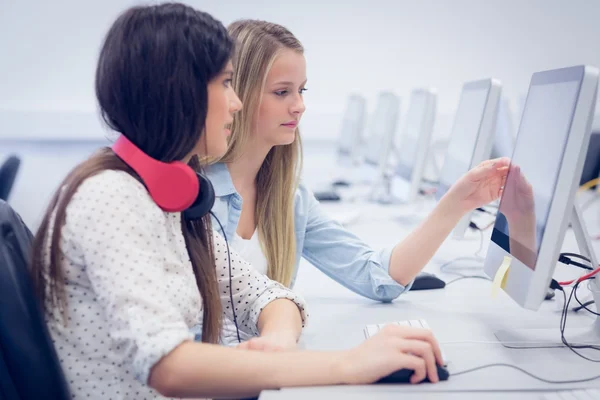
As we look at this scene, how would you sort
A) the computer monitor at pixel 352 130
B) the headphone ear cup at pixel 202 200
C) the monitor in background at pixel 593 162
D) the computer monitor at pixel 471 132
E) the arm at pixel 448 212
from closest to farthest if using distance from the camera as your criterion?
the headphone ear cup at pixel 202 200
the arm at pixel 448 212
the computer monitor at pixel 471 132
the monitor in background at pixel 593 162
the computer monitor at pixel 352 130

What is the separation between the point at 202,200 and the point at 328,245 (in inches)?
21.3

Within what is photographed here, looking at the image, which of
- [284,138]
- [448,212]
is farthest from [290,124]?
[448,212]

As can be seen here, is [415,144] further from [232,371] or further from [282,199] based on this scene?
[232,371]

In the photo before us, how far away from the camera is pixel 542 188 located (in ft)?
3.06

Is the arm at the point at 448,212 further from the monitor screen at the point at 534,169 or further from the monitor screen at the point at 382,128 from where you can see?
the monitor screen at the point at 382,128

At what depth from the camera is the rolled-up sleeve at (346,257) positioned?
4.12 feet

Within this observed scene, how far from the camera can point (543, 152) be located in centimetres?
96

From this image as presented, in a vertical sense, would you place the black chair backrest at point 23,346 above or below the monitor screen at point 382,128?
above

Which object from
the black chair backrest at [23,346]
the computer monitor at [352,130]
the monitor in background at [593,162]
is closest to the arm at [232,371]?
the black chair backrest at [23,346]

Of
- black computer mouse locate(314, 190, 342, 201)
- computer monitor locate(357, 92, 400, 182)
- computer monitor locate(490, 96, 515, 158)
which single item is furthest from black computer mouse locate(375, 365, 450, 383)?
computer monitor locate(357, 92, 400, 182)

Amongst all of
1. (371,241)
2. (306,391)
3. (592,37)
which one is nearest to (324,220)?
(371,241)

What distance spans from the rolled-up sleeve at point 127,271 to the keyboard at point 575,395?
447 mm

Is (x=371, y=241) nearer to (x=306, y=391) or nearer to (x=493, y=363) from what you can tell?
(x=493, y=363)

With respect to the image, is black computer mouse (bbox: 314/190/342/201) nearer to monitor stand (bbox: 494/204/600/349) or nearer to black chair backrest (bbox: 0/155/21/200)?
black chair backrest (bbox: 0/155/21/200)
